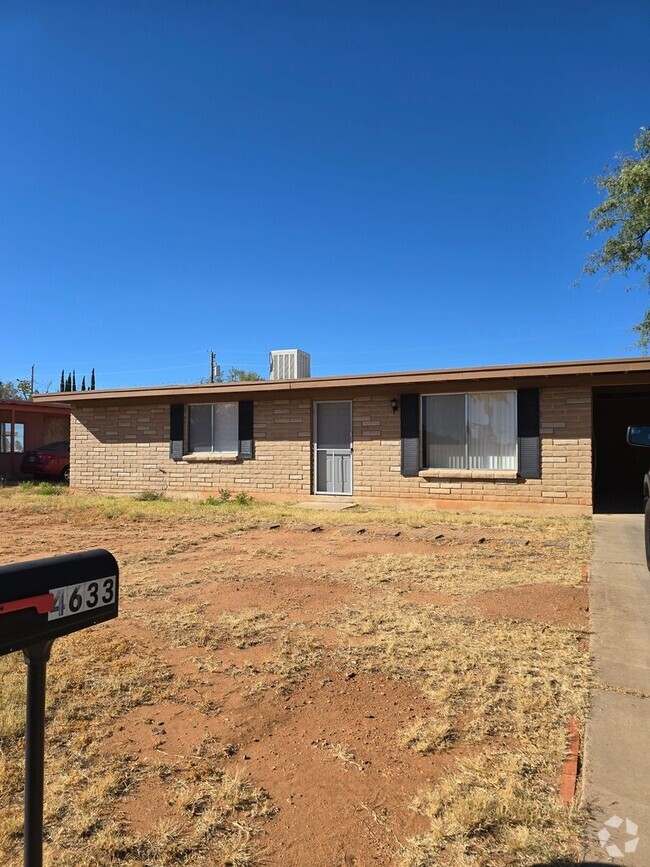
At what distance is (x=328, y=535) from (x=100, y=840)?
680cm

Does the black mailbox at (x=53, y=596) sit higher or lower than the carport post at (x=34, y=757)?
higher

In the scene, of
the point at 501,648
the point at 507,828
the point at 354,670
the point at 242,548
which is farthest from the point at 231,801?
the point at 242,548

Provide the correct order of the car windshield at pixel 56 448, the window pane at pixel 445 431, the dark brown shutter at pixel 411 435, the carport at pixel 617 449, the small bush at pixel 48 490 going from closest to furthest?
1. the window pane at pixel 445 431
2. the dark brown shutter at pixel 411 435
3. the small bush at pixel 48 490
4. the carport at pixel 617 449
5. the car windshield at pixel 56 448

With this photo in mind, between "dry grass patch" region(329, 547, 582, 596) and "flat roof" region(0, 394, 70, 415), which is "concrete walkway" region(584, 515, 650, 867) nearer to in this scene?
"dry grass patch" region(329, 547, 582, 596)

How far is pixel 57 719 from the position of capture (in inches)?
114

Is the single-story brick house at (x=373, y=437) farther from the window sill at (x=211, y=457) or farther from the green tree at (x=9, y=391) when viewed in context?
the green tree at (x=9, y=391)

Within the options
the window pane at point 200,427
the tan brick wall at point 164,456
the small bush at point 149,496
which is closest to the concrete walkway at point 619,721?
the tan brick wall at point 164,456

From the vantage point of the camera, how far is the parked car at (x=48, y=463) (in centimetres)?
1906

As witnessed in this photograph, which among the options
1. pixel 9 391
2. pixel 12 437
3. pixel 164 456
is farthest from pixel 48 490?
pixel 9 391

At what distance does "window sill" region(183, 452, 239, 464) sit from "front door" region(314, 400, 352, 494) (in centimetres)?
206

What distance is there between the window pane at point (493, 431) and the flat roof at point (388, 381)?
0.52m

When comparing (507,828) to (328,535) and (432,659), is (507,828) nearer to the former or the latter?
(432,659)

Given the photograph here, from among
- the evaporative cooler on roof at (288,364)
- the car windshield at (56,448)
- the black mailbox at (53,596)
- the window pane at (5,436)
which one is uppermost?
Answer: the evaporative cooler on roof at (288,364)

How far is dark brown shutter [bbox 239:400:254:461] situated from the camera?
13.6 meters
